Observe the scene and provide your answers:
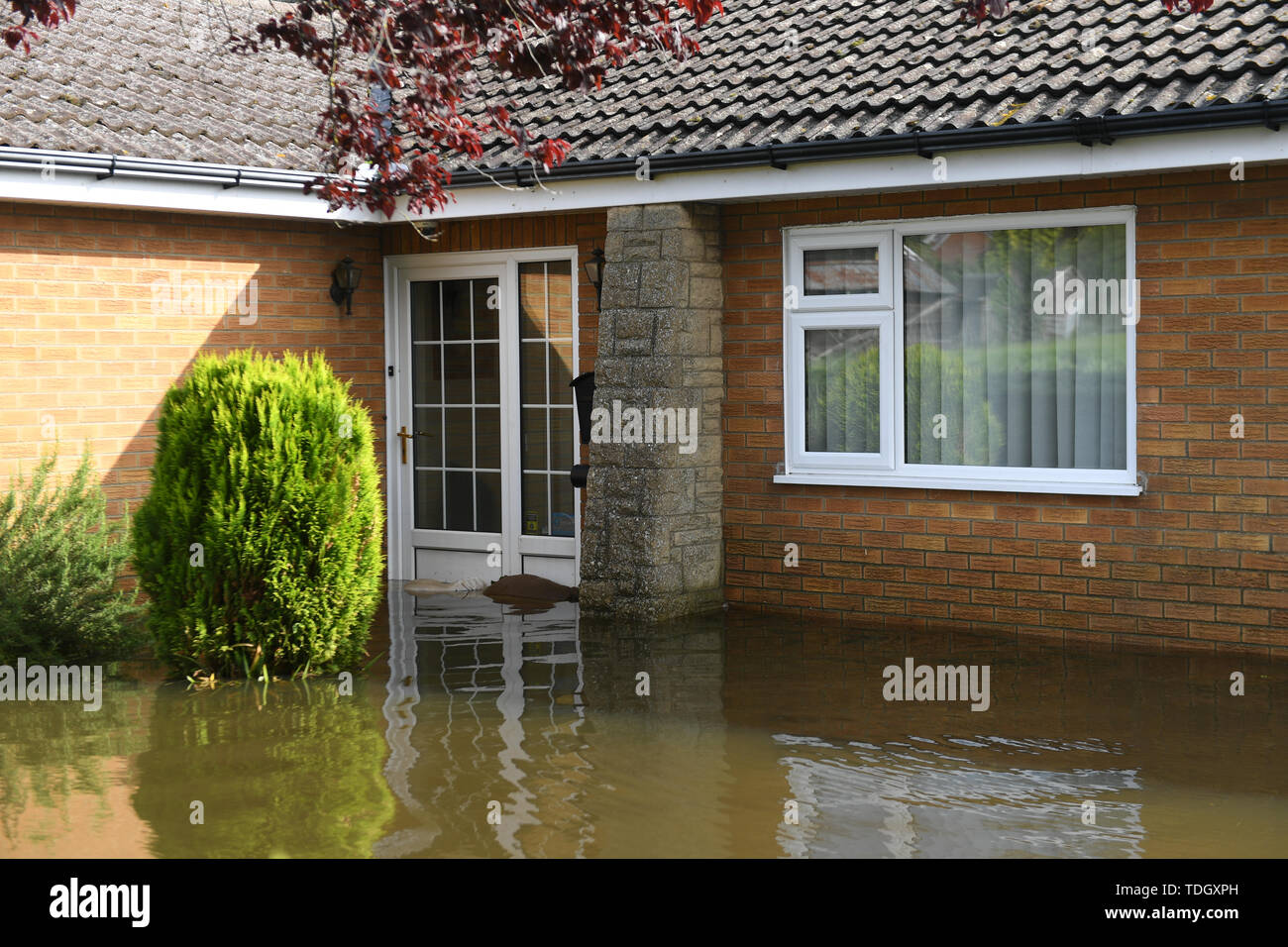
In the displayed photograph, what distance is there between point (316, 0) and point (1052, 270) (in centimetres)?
469

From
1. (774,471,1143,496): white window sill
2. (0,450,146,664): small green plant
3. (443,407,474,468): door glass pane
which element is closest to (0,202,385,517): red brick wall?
(443,407,474,468): door glass pane

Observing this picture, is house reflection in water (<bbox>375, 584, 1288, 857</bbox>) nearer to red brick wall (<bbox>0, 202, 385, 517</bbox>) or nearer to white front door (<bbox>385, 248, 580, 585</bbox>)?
white front door (<bbox>385, 248, 580, 585</bbox>)

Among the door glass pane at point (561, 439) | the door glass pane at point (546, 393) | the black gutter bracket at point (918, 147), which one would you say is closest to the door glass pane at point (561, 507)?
the door glass pane at point (546, 393)

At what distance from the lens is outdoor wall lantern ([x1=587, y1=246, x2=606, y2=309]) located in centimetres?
1086

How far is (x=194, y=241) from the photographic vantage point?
10.9 metres

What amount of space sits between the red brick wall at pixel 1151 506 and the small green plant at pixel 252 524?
3.45 meters

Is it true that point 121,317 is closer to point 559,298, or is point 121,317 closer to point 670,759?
point 559,298

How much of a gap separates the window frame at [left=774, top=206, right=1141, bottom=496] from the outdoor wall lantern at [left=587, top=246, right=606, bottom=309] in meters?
1.46

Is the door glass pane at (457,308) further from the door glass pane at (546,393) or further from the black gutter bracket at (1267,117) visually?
the black gutter bracket at (1267,117)

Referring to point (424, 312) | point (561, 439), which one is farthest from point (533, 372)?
point (424, 312)

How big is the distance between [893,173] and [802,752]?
3.91m

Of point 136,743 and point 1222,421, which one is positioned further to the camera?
point 1222,421

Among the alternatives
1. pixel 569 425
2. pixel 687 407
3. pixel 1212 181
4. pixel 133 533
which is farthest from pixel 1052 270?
pixel 133 533
